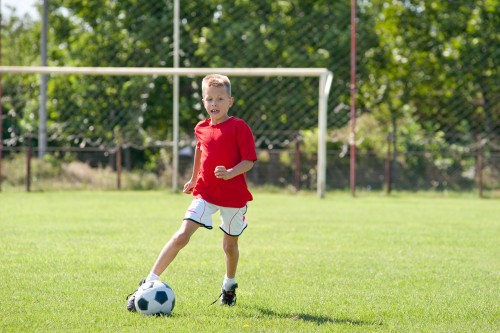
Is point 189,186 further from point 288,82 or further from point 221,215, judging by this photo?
point 288,82

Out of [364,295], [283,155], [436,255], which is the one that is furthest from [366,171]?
[364,295]

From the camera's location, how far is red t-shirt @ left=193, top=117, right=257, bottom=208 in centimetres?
563

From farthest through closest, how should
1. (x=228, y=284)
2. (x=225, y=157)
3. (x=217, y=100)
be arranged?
1. (x=228, y=284)
2. (x=225, y=157)
3. (x=217, y=100)

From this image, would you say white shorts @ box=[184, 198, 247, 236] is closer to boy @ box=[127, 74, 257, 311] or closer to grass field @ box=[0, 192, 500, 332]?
boy @ box=[127, 74, 257, 311]

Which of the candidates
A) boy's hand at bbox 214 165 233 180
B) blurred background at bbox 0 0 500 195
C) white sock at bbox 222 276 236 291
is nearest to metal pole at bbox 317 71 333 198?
blurred background at bbox 0 0 500 195

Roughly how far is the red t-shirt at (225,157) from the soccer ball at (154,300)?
708mm

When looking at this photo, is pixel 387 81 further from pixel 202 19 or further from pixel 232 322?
pixel 232 322

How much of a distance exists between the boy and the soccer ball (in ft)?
0.73

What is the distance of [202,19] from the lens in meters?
25.5

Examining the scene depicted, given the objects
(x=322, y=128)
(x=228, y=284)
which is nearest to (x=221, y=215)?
(x=228, y=284)

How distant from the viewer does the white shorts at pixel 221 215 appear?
5.56 meters

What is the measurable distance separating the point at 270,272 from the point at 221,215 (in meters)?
1.76

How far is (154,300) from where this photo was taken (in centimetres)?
521

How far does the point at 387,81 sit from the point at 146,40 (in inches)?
292
